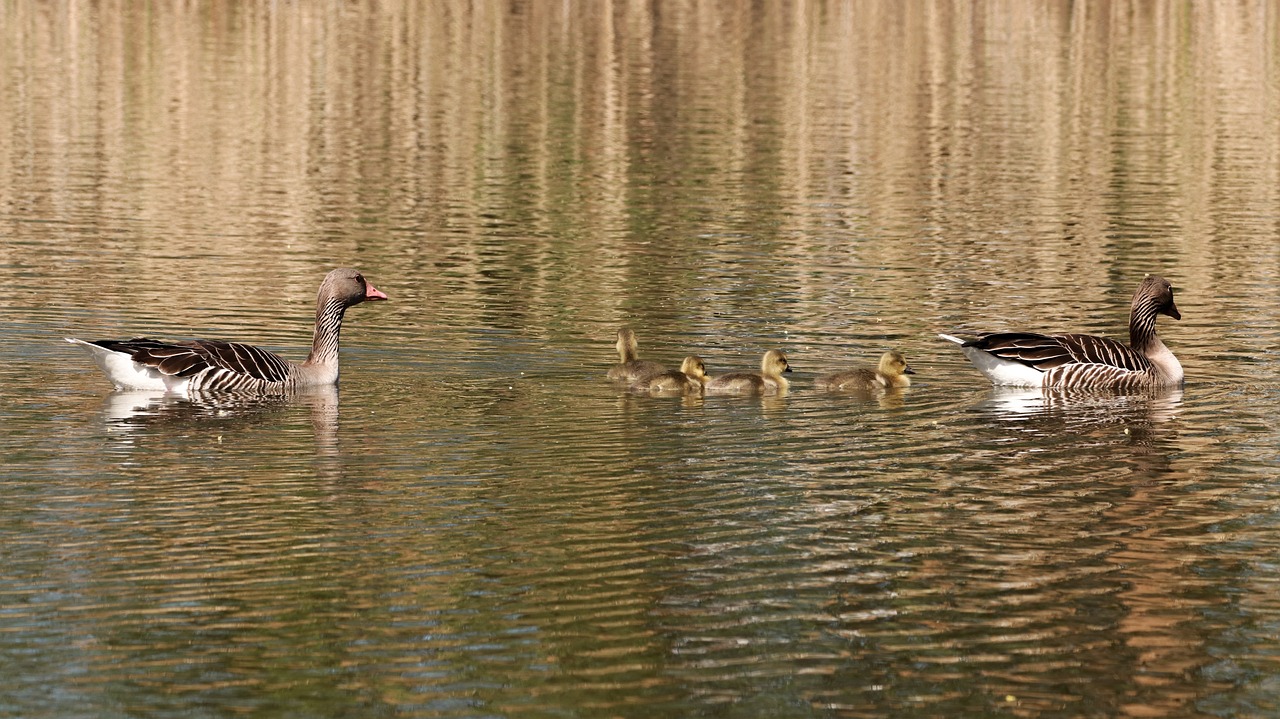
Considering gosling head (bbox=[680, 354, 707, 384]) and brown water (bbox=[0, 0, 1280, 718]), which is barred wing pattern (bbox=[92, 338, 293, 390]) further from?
gosling head (bbox=[680, 354, 707, 384])

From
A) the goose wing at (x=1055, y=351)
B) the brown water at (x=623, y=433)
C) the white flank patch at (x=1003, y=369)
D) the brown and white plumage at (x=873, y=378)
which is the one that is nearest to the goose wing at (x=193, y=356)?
the brown water at (x=623, y=433)

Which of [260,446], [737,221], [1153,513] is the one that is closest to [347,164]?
[737,221]

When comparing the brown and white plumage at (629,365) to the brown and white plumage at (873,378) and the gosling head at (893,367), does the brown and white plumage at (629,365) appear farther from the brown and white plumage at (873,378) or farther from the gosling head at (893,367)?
the gosling head at (893,367)

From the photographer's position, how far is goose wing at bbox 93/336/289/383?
1855 centimetres

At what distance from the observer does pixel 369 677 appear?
10484mm

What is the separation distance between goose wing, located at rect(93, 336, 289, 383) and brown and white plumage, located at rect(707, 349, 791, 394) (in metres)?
4.44

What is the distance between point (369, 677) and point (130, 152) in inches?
1296

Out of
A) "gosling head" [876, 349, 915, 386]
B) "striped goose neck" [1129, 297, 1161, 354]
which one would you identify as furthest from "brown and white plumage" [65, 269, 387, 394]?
"striped goose neck" [1129, 297, 1161, 354]

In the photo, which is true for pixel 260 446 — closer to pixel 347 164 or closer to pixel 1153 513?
pixel 1153 513

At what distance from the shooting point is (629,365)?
19.4 meters

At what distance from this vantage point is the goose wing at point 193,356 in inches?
730

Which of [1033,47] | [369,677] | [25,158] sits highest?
[1033,47]

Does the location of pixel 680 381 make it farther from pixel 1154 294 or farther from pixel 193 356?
pixel 1154 294

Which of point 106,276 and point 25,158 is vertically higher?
point 25,158
